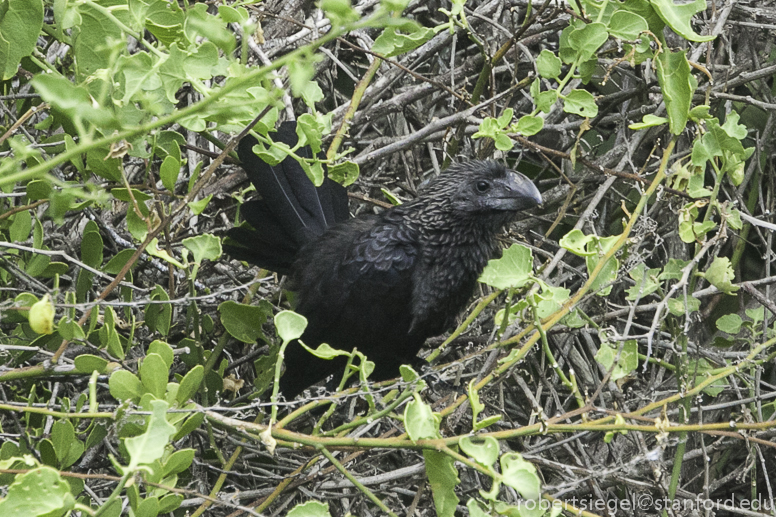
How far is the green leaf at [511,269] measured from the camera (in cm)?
157

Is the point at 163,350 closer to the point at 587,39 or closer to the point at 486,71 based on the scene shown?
the point at 587,39

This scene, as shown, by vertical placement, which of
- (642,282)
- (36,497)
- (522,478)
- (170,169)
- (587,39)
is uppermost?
(587,39)

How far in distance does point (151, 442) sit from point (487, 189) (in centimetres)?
168

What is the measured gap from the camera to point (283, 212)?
2.82 m

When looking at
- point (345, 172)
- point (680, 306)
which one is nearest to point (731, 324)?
point (680, 306)

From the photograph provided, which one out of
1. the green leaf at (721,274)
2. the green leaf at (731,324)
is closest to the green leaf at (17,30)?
the green leaf at (721,274)

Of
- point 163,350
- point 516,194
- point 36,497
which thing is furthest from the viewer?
point 516,194

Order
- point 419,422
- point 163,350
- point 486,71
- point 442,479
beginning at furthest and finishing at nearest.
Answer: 1. point 486,71
2. point 163,350
3. point 442,479
4. point 419,422

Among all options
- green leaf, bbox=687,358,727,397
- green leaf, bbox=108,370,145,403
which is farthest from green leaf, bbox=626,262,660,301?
green leaf, bbox=108,370,145,403

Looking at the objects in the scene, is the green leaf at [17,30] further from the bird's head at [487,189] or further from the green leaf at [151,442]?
the bird's head at [487,189]

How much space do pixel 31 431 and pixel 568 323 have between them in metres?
1.37

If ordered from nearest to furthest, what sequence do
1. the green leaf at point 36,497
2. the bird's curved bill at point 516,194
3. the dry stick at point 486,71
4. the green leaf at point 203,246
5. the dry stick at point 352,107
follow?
the green leaf at point 36,497
the green leaf at point 203,246
the dry stick at point 486,71
the dry stick at point 352,107
the bird's curved bill at point 516,194

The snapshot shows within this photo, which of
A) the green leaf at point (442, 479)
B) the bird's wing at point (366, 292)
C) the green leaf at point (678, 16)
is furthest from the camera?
the bird's wing at point (366, 292)

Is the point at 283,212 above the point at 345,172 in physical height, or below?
below
